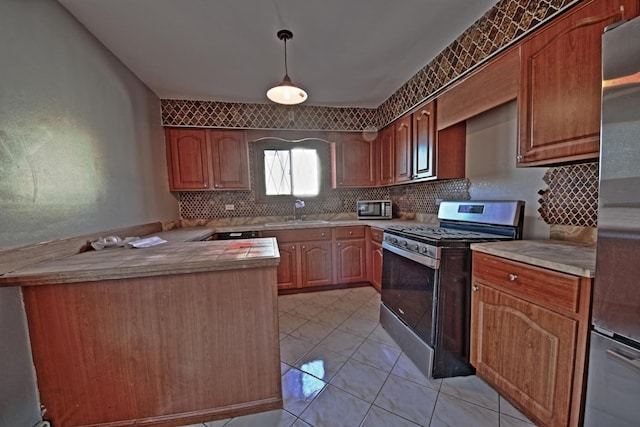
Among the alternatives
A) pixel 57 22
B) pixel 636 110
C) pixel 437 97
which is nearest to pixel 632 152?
pixel 636 110

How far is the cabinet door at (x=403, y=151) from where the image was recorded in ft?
9.14

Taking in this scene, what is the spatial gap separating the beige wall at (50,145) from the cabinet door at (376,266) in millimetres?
2473

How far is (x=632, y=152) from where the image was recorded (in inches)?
33.4

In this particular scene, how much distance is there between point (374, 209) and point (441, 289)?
1957mm

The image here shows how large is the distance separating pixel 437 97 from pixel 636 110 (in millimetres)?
1615

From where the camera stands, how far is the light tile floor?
132 centimetres

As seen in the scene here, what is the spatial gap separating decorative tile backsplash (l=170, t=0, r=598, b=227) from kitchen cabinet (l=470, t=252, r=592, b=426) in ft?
2.10

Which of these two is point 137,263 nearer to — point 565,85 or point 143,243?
point 143,243

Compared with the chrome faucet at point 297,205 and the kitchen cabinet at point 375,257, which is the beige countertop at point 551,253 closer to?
the kitchen cabinet at point 375,257

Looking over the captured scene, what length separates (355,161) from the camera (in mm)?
3561

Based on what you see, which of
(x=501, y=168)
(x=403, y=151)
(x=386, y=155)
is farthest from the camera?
(x=386, y=155)

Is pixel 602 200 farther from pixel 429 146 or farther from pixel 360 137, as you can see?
pixel 360 137

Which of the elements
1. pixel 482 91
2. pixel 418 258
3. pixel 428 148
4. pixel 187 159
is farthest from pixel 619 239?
pixel 187 159

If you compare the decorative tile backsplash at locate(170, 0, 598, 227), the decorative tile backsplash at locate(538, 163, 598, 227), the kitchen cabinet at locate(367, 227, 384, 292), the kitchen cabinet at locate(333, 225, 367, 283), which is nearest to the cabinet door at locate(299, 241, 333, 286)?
the kitchen cabinet at locate(333, 225, 367, 283)
